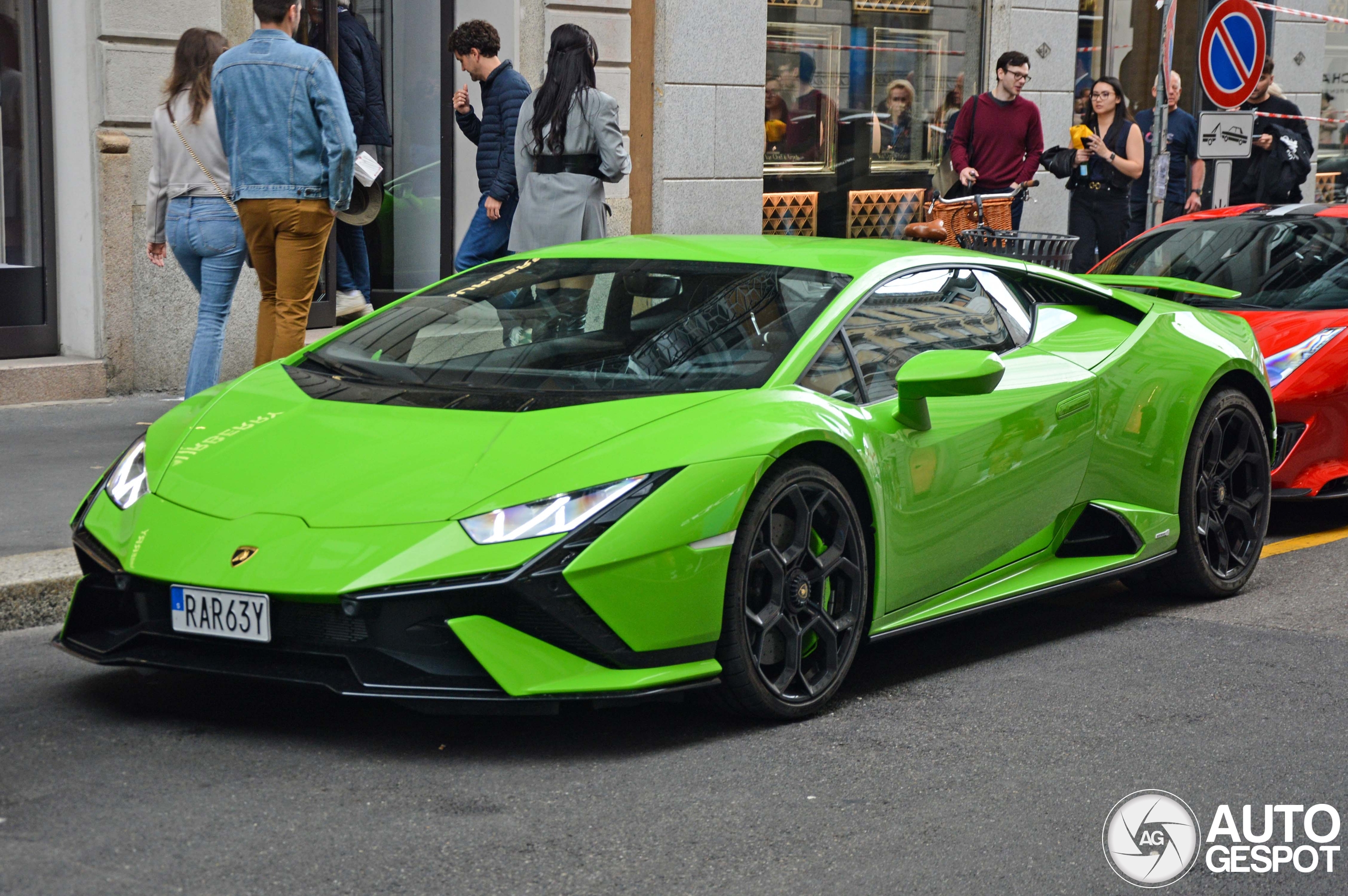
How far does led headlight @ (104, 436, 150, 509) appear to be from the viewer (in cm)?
447

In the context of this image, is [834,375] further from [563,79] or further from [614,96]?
[614,96]

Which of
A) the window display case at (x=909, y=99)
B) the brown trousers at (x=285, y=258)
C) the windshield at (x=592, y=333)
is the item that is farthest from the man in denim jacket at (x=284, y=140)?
the window display case at (x=909, y=99)

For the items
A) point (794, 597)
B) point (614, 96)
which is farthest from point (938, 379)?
point (614, 96)

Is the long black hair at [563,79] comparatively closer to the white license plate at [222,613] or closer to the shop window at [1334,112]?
the white license plate at [222,613]

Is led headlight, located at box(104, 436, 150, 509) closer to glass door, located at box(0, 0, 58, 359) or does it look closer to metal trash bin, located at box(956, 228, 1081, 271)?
glass door, located at box(0, 0, 58, 359)

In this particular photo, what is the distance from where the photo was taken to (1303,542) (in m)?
7.28

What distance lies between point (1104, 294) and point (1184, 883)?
281 cm

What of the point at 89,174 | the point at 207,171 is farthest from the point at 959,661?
the point at 89,174

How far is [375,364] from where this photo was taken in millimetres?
5039

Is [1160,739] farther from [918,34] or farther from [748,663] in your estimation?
[918,34]

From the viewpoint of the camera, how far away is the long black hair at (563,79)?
8.67 m

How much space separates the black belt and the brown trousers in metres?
1.34

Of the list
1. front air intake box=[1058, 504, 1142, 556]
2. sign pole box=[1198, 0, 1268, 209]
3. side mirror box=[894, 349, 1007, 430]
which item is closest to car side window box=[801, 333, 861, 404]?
side mirror box=[894, 349, 1007, 430]

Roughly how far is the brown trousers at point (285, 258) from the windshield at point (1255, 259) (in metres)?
3.78
